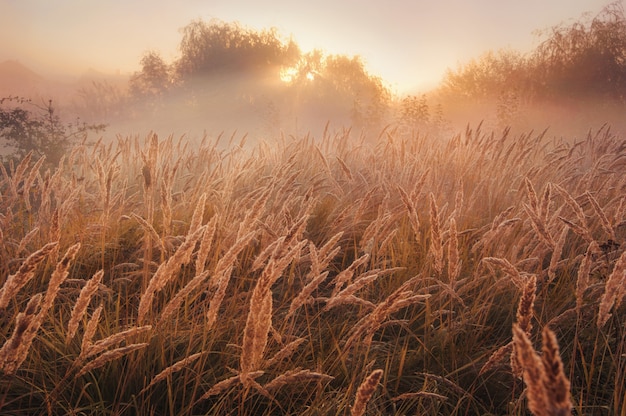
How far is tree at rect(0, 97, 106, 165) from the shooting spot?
6.13m

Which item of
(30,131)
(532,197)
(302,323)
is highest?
(30,131)

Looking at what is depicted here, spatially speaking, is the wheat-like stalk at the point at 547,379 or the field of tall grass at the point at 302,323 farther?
the field of tall grass at the point at 302,323

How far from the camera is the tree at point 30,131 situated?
6133 millimetres

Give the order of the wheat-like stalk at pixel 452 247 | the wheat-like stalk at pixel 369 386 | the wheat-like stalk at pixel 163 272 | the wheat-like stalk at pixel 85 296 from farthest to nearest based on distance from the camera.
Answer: the wheat-like stalk at pixel 452 247 < the wheat-like stalk at pixel 163 272 < the wheat-like stalk at pixel 85 296 < the wheat-like stalk at pixel 369 386

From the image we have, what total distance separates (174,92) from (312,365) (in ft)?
51.7

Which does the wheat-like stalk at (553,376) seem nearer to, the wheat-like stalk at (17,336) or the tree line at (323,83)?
the wheat-like stalk at (17,336)

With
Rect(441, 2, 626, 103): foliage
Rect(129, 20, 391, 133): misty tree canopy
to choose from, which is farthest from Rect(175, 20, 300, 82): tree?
Rect(441, 2, 626, 103): foliage

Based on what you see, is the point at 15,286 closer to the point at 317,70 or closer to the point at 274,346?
the point at 274,346

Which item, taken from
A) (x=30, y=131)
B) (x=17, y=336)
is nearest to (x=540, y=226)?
(x=17, y=336)

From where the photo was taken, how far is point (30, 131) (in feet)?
20.4

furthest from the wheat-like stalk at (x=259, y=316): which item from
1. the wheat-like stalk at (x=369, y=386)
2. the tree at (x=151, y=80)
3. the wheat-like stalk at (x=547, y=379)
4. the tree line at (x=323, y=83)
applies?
the tree at (x=151, y=80)

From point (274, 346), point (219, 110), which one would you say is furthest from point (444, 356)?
point (219, 110)

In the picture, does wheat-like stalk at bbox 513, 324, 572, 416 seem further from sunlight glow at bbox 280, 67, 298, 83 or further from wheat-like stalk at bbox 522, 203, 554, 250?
sunlight glow at bbox 280, 67, 298, 83

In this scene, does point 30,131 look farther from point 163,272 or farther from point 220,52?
point 220,52
